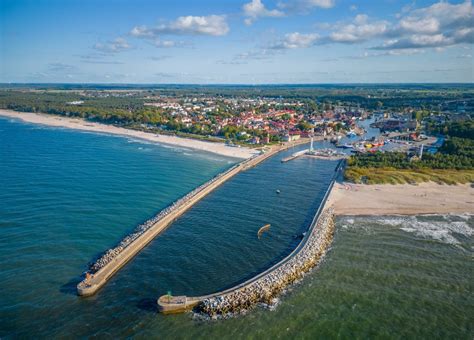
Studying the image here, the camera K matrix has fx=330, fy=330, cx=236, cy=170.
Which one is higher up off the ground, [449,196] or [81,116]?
[81,116]

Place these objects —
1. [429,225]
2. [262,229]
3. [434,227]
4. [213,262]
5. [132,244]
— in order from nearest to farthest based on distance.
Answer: [213,262] → [132,244] → [262,229] → [434,227] → [429,225]

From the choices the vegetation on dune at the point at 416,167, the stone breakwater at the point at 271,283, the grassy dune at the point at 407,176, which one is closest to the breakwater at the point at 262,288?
the stone breakwater at the point at 271,283

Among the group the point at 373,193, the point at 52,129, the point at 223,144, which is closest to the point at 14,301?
the point at 373,193

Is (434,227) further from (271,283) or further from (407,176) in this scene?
(271,283)

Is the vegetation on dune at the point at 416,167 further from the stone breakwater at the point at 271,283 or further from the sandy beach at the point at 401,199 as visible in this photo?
the stone breakwater at the point at 271,283

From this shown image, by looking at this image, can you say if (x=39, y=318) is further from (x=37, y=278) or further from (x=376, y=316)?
(x=376, y=316)

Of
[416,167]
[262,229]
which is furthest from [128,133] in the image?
[416,167]
